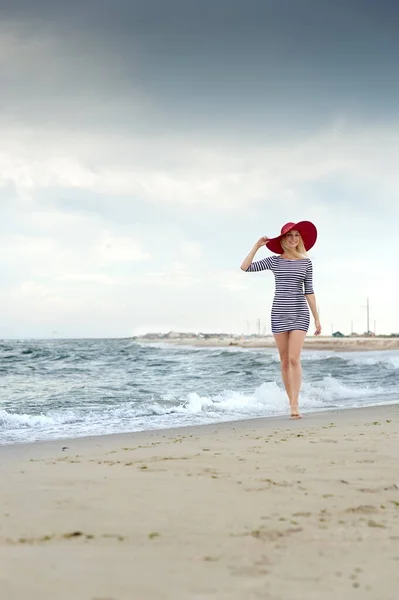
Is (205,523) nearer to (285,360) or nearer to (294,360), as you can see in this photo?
(294,360)

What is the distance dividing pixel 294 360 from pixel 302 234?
1616mm

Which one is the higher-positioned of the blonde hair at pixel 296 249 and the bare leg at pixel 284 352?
the blonde hair at pixel 296 249

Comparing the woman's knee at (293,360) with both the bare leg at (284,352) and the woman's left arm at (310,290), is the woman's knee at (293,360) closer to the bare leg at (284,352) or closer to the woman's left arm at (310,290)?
the bare leg at (284,352)

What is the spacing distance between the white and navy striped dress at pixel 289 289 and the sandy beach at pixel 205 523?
304cm

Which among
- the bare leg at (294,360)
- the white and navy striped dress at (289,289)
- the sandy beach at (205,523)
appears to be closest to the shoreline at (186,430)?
the bare leg at (294,360)

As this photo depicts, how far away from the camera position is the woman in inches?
322

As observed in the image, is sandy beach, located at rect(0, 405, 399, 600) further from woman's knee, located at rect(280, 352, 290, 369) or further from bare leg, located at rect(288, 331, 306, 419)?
woman's knee, located at rect(280, 352, 290, 369)

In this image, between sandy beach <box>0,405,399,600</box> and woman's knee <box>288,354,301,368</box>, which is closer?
sandy beach <box>0,405,399,600</box>

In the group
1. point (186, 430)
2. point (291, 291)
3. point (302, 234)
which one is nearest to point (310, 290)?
point (291, 291)

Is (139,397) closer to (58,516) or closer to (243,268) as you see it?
(243,268)

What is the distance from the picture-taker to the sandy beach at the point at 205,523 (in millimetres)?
2240

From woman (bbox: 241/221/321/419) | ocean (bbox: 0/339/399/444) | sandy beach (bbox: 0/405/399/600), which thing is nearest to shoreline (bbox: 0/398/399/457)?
ocean (bbox: 0/339/399/444)

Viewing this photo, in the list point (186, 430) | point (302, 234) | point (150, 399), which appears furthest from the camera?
point (150, 399)

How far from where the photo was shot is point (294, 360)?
811 cm
